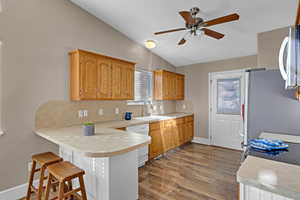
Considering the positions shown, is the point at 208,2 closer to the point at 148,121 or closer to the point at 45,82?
the point at 148,121

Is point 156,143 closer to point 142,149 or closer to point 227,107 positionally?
point 142,149

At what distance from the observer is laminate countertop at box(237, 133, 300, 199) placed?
0.76 m

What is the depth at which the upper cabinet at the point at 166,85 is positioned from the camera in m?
4.30

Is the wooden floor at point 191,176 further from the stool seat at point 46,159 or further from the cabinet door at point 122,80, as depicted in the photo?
the cabinet door at point 122,80

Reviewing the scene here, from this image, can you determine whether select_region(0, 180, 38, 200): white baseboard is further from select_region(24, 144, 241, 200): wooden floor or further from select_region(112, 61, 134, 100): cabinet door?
select_region(112, 61, 134, 100): cabinet door

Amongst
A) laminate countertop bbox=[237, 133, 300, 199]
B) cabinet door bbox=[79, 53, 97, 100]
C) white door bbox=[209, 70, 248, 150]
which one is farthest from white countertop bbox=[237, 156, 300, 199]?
white door bbox=[209, 70, 248, 150]

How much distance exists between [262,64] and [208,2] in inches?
66.1

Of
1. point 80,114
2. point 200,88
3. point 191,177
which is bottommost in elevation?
point 191,177

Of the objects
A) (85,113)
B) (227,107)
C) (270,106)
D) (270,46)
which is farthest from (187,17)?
(227,107)

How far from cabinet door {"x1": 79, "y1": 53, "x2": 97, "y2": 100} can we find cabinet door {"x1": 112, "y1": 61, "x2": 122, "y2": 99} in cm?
39

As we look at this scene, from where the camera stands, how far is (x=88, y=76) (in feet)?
8.63

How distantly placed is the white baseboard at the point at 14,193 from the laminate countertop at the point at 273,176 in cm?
280

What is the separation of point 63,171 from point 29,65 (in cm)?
167

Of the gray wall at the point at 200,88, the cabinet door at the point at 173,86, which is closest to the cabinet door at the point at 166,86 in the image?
the cabinet door at the point at 173,86
